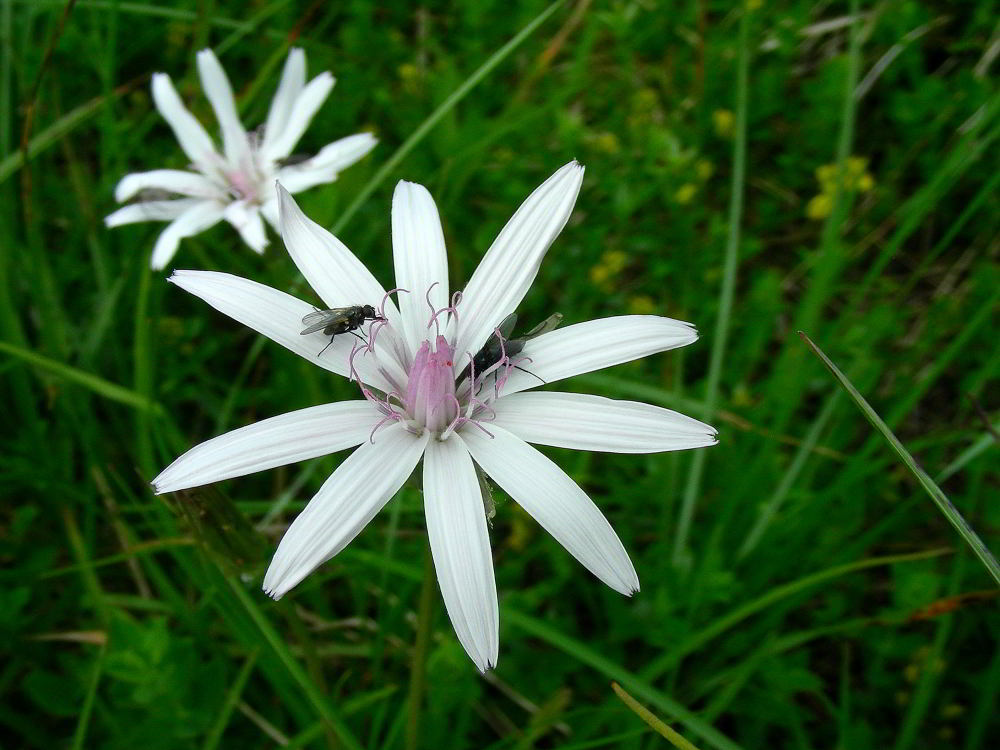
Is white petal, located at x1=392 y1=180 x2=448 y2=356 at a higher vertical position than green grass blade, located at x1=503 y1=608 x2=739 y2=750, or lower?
higher

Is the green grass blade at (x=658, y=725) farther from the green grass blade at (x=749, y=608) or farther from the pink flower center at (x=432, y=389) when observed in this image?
the green grass blade at (x=749, y=608)

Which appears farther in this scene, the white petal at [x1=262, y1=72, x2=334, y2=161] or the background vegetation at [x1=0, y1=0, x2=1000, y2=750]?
the white petal at [x1=262, y1=72, x2=334, y2=161]

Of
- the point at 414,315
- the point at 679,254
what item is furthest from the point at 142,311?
the point at 679,254

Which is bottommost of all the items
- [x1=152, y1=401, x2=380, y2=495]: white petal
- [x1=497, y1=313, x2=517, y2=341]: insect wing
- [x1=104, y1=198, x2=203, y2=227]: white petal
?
[x1=152, y1=401, x2=380, y2=495]: white petal

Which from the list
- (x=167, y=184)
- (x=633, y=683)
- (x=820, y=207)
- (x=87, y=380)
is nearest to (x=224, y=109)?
(x=167, y=184)

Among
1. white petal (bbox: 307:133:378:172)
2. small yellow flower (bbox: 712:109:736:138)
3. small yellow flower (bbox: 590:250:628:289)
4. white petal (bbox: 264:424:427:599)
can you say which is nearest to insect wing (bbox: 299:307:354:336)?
white petal (bbox: 264:424:427:599)

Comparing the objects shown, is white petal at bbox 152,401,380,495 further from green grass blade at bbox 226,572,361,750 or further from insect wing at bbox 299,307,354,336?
green grass blade at bbox 226,572,361,750

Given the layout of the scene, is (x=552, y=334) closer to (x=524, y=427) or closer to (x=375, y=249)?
(x=524, y=427)
